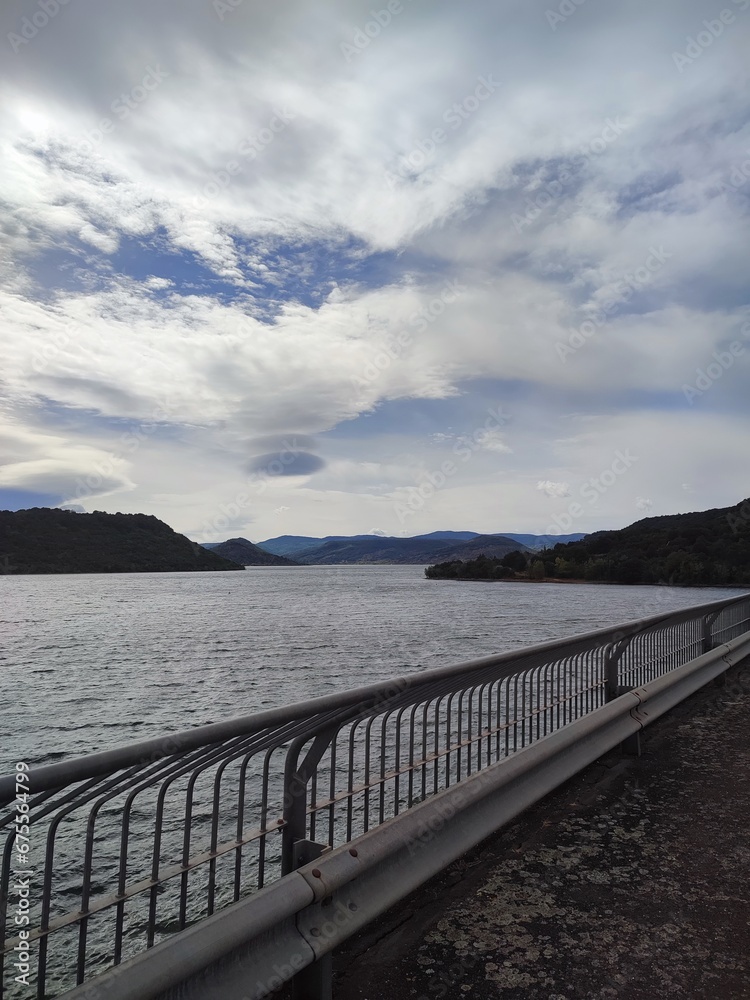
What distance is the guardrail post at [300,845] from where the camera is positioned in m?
2.94

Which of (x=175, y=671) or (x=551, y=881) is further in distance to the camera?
(x=175, y=671)

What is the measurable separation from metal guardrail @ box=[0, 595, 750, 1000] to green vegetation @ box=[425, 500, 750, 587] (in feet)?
389

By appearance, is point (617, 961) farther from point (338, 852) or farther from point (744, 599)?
point (744, 599)

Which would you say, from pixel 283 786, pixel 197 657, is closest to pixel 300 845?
pixel 283 786

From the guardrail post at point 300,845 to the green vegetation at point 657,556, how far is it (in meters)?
123

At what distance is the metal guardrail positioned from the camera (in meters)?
2.28

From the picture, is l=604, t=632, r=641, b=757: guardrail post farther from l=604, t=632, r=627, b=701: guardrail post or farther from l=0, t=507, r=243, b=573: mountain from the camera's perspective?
l=0, t=507, r=243, b=573: mountain

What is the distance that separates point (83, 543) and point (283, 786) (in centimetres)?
16551

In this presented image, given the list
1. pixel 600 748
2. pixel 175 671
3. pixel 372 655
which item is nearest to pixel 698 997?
pixel 600 748

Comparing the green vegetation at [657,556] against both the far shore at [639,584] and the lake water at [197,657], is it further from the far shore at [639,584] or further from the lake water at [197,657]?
the lake water at [197,657]

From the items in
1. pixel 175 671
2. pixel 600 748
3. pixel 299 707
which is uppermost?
pixel 299 707

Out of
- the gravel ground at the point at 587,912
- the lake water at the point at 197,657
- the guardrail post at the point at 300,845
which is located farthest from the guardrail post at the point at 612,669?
the lake water at the point at 197,657

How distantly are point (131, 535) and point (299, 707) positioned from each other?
544 ft

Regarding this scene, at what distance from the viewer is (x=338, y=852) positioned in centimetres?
307
